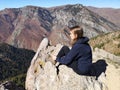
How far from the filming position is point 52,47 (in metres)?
21.8

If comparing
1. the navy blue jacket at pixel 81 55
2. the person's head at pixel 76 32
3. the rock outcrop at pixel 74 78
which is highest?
the person's head at pixel 76 32

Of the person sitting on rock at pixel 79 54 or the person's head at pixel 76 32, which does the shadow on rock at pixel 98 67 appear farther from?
the person's head at pixel 76 32

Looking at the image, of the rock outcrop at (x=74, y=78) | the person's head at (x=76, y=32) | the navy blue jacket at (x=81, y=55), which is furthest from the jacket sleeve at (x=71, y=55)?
the rock outcrop at (x=74, y=78)

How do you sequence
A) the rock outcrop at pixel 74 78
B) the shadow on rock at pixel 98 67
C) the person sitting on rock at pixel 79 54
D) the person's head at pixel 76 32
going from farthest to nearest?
the shadow on rock at pixel 98 67 → the rock outcrop at pixel 74 78 → the person sitting on rock at pixel 79 54 → the person's head at pixel 76 32

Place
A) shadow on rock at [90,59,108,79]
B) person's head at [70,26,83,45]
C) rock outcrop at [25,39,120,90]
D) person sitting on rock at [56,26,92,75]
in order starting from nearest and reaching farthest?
person's head at [70,26,83,45] < person sitting on rock at [56,26,92,75] < rock outcrop at [25,39,120,90] < shadow on rock at [90,59,108,79]

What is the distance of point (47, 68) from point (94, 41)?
596 ft

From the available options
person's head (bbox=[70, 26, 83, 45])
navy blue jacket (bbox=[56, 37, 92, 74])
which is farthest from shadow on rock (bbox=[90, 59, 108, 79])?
person's head (bbox=[70, 26, 83, 45])

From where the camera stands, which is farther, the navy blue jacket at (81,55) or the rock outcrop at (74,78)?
the rock outcrop at (74,78)

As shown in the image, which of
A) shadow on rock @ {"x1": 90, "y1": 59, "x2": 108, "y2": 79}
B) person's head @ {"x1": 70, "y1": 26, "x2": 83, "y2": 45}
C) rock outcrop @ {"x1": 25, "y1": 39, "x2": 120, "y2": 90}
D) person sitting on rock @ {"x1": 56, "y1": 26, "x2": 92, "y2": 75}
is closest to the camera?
person's head @ {"x1": 70, "y1": 26, "x2": 83, "y2": 45}

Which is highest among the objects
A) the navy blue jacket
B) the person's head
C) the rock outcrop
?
the person's head

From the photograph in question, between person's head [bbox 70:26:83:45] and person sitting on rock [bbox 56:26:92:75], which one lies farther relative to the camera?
person sitting on rock [bbox 56:26:92:75]

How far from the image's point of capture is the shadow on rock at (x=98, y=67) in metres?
17.1

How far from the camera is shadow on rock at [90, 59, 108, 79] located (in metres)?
17.1

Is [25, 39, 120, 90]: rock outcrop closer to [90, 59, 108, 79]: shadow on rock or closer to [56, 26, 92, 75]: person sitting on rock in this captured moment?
[90, 59, 108, 79]: shadow on rock
